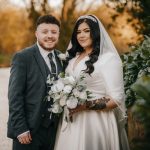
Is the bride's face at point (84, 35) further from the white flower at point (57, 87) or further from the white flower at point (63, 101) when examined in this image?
the white flower at point (63, 101)

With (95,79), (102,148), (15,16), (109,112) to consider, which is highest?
(15,16)

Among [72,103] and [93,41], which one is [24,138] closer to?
[72,103]

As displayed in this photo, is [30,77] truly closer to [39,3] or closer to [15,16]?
[39,3]

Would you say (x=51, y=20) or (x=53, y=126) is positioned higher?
(x=51, y=20)

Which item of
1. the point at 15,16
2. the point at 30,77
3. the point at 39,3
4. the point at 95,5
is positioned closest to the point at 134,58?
the point at 30,77

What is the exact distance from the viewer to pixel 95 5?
25734 mm

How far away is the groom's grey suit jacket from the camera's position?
4676mm

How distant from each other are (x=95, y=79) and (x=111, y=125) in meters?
0.56

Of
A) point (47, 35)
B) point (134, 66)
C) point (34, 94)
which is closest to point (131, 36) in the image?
point (134, 66)

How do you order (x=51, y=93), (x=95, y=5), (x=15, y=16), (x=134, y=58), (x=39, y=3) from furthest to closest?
(x=15, y=16)
(x=95, y=5)
(x=39, y=3)
(x=134, y=58)
(x=51, y=93)

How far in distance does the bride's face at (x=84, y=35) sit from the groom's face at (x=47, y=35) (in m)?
0.27

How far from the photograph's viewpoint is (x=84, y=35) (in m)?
4.90

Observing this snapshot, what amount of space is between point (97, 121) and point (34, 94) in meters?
0.75

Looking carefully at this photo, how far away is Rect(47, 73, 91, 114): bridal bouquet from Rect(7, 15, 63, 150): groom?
0.91ft
